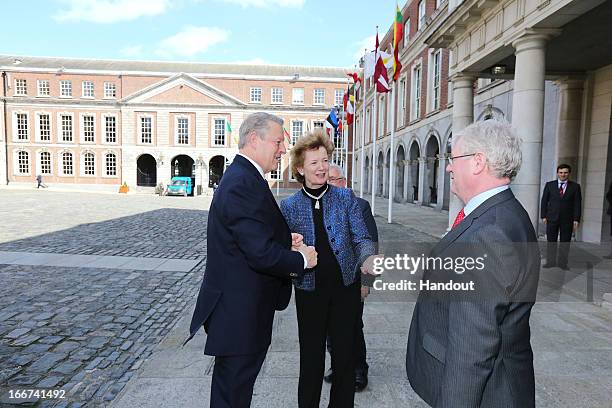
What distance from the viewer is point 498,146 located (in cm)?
152

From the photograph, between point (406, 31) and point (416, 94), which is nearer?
point (416, 94)


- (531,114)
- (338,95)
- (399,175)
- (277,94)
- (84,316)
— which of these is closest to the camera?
(84,316)

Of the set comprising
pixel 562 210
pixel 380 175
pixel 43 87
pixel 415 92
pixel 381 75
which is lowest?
pixel 562 210

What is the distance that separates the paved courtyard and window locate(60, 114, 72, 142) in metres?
45.7

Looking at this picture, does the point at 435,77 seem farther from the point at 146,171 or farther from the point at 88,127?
the point at 88,127

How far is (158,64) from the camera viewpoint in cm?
5347

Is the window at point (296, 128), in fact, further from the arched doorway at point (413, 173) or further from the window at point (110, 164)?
the arched doorway at point (413, 173)

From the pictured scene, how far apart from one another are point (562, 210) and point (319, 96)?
148ft

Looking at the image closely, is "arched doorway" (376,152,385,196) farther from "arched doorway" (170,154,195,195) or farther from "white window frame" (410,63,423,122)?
"arched doorway" (170,154,195,195)

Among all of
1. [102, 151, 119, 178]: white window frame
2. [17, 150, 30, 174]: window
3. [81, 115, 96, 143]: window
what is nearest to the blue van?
[102, 151, 119, 178]: white window frame

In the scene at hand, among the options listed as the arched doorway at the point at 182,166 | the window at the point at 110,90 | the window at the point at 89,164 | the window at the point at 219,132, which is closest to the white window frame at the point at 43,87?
the window at the point at 110,90

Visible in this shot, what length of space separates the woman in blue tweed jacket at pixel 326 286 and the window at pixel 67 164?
173 ft

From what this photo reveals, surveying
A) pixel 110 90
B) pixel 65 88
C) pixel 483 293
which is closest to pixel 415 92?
pixel 483 293

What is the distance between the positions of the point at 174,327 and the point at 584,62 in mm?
11099
